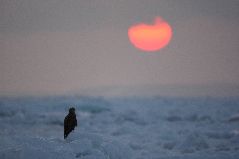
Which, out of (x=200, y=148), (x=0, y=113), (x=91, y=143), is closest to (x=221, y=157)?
(x=200, y=148)

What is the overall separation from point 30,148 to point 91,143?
1.89 meters

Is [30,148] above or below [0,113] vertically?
below

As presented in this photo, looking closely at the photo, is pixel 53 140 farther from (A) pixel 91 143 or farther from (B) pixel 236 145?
(B) pixel 236 145

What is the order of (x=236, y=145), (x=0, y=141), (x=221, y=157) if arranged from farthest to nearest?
(x=236, y=145)
(x=221, y=157)
(x=0, y=141)

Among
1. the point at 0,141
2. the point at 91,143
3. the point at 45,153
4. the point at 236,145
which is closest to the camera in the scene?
the point at 45,153

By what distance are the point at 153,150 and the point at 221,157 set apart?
856 centimetres

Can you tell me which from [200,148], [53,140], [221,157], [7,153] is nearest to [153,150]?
[200,148]

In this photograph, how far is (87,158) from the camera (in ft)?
43.0

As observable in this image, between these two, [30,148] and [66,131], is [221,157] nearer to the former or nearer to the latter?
[66,131]

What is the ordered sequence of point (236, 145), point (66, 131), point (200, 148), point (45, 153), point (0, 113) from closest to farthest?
point (45, 153) → point (66, 131) → point (200, 148) → point (236, 145) → point (0, 113)

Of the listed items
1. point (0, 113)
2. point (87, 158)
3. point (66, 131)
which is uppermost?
point (0, 113)

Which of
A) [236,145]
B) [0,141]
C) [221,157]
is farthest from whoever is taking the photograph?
[236,145]

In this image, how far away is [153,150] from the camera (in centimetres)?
3123

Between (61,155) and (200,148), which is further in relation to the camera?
(200,148)
